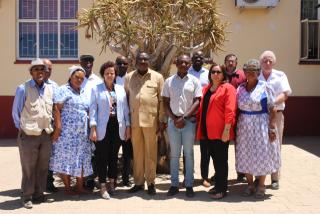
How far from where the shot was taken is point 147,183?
6867 millimetres

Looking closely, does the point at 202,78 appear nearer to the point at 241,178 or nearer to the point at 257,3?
the point at 241,178

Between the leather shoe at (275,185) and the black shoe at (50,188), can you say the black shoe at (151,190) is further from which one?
the leather shoe at (275,185)

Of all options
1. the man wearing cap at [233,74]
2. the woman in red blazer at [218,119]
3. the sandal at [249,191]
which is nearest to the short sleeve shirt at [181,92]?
the woman in red blazer at [218,119]

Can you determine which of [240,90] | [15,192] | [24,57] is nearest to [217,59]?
[24,57]

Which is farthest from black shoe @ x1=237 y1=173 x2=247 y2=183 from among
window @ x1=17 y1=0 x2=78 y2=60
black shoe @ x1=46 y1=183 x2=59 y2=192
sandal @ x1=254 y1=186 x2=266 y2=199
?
window @ x1=17 y1=0 x2=78 y2=60

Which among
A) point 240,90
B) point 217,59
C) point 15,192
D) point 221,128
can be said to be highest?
point 217,59

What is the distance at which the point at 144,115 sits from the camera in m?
6.66

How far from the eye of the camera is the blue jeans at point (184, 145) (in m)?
6.71

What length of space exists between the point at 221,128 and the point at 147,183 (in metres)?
1.28

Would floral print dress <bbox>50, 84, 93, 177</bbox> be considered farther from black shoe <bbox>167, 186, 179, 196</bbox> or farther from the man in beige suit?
black shoe <bbox>167, 186, 179, 196</bbox>

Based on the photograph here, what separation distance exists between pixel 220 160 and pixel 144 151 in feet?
3.40

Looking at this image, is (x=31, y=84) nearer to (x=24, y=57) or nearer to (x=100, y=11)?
(x=100, y=11)

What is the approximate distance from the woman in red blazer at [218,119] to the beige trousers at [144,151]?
0.64 metres

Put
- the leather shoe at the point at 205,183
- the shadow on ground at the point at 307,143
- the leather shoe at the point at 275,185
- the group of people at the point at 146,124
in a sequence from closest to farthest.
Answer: the group of people at the point at 146,124, the leather shoe at the point at 275,185, the leather shoe at the point at 205,183, the shadow on ground at the point at 307,143
